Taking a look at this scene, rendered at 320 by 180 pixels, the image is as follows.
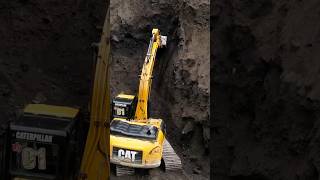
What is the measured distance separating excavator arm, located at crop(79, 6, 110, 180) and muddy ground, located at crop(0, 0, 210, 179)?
166 centimetres

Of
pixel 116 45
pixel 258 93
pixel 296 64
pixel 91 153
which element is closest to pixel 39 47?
pixel 91 153

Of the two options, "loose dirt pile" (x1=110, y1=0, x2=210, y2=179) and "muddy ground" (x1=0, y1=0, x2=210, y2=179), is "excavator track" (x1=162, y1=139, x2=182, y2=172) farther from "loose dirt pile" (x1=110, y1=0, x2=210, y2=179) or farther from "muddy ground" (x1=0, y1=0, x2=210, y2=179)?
"loose dirt pile" (x1=110, y1=0, x2=210, y2=179)

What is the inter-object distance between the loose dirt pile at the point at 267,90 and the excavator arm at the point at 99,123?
124 centimetres

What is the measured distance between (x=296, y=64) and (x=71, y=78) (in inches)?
171

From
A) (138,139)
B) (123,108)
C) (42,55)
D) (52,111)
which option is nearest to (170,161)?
(138,139)

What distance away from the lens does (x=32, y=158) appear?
506 centimetres

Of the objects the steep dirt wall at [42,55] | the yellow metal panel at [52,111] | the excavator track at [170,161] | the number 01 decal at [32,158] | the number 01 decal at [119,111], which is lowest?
the excavator track at [170,161]

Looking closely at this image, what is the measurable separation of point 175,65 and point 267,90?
443 inches

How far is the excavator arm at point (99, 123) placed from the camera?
5105mm

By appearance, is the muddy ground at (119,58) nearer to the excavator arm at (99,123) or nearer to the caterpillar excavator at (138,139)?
the caterpillar excavator at (138,139)

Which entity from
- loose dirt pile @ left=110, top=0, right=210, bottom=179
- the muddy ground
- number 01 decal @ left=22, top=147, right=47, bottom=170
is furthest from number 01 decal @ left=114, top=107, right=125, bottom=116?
number 01 decal @ left=22, top=147, right=47, bottom=170

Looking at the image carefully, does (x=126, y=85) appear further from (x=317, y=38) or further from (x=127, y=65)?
(x=317, y=38)

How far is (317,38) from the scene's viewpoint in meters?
3.16

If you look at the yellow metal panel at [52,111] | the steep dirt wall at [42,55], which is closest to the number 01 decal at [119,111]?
the steep dirt wall at [42,55]
